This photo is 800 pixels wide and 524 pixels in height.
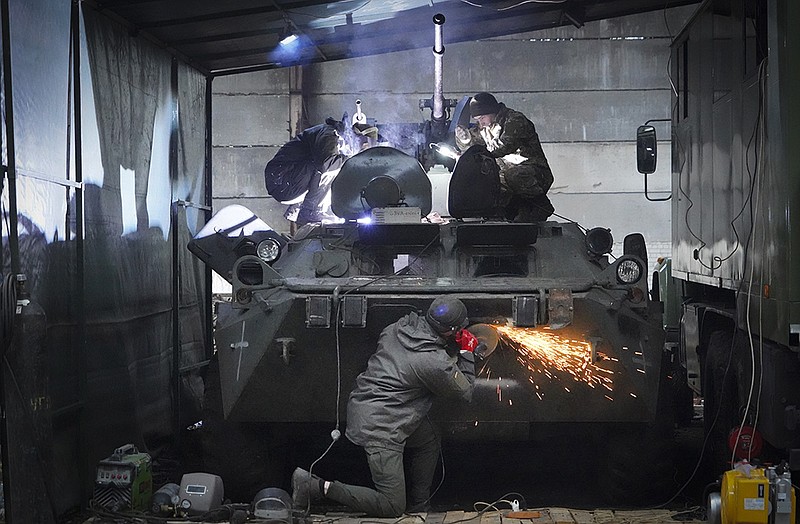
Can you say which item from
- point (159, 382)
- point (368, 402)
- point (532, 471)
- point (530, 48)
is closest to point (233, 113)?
point (530, 48)

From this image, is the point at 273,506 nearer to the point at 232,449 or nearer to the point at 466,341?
the point at 232,449

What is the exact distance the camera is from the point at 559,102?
59.1 ft

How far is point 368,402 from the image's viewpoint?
20.8 ft

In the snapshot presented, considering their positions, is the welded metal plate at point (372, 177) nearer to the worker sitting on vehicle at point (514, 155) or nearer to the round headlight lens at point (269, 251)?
the worker sitting on vehicle at point (514, 155)

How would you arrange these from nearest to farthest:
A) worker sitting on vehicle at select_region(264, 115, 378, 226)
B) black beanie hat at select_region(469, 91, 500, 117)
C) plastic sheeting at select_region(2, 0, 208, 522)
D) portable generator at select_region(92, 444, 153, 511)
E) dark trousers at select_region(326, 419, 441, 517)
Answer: plastic sheeting at select_region(2, 0, 208, 522), dark trousers at select_region(326, 419, 441, 517), portable generator at select_region(92, 444, 153, 511), black beanie hat at select_region(469, 91, 500, 117), worker sitting on vehicle at select_region(264, 115, 378, 226)

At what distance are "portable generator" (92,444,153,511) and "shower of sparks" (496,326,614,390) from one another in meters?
2.59

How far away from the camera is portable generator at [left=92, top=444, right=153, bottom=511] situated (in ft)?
21.5

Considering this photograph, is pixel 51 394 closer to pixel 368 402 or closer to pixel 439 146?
pixel 368 402

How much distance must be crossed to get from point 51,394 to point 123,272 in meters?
1.81

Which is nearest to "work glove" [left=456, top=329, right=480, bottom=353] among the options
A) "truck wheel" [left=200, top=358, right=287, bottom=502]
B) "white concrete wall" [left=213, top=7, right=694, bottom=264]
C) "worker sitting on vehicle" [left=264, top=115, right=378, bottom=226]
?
"truck wheel" [left=200, top=358, right=287, bottom=502]

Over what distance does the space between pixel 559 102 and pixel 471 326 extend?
12263mm

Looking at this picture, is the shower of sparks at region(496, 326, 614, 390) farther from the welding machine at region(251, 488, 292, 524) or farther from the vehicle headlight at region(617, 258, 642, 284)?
the welding machine at region(251, 488, 292, 524)

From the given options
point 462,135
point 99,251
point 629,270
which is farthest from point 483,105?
point 99,251

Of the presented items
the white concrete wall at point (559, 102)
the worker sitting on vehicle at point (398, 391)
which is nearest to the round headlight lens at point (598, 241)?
the worker sitting on vehicle at point (398, 391)
